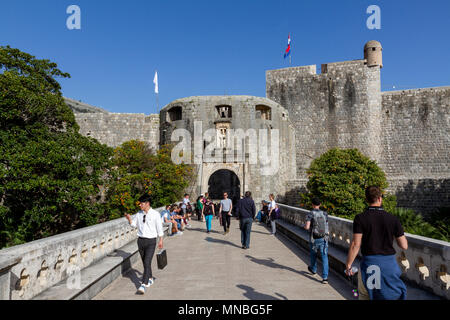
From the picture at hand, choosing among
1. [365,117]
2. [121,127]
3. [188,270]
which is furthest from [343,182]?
[121,127]

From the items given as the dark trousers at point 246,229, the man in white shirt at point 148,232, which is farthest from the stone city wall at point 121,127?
the man in white shirt at point 148,232

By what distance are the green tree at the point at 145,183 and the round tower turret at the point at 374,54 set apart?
1938 cm

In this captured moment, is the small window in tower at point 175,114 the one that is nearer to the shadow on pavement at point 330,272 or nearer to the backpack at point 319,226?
the shadow on pavement at point 330,272

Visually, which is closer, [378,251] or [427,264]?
[378,251]

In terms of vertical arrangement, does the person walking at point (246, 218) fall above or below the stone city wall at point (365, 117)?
below

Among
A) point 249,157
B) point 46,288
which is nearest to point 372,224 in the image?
point 46,288

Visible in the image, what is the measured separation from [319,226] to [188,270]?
8.51 ft

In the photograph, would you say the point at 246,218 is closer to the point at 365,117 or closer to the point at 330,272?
the point at 330,272

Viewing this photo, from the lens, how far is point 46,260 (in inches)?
148

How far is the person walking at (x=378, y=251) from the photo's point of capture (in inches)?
106

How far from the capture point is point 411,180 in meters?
20.5

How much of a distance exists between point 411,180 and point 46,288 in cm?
2244

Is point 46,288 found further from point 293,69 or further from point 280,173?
point 293,69

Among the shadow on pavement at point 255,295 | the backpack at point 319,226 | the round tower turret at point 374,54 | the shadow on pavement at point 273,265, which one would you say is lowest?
the shadow on pavement at point 273,265
